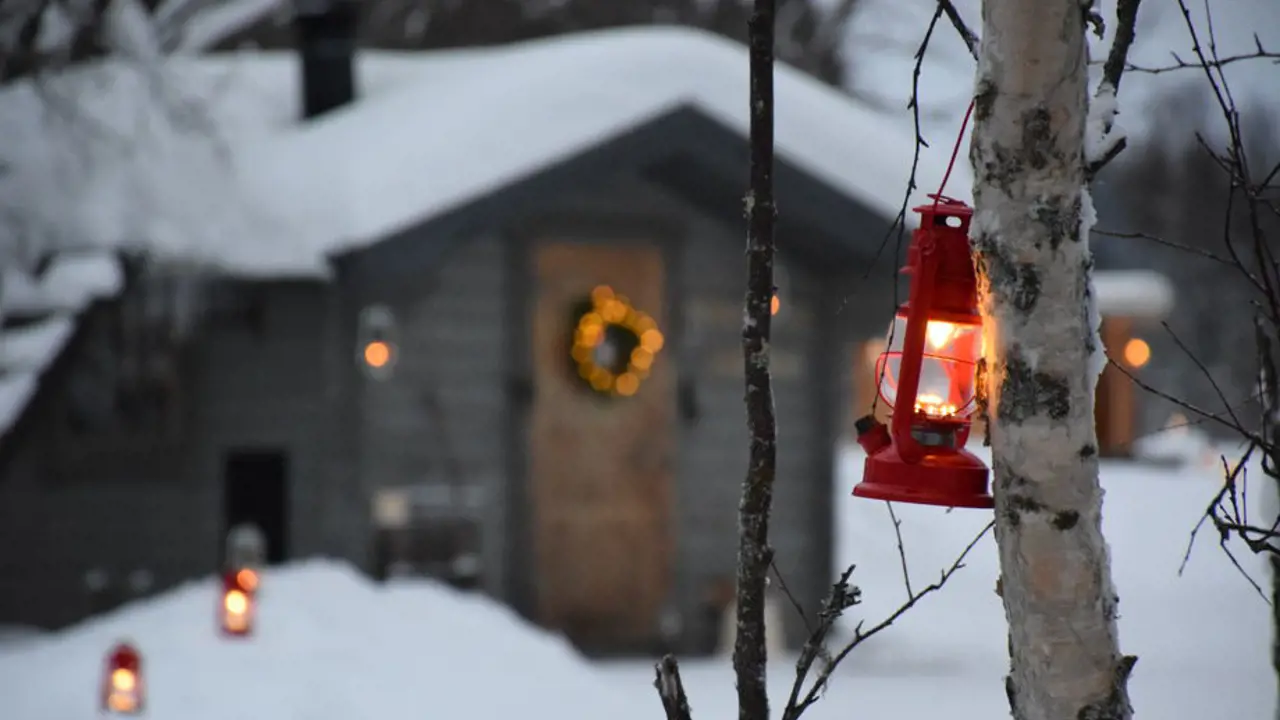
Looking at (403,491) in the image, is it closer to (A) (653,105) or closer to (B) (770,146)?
(A) (653,105)

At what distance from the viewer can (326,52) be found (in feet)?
44.8

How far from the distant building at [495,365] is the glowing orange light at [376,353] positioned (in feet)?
0.06

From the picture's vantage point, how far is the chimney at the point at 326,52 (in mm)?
13234

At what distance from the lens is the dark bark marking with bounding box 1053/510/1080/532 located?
311 centimetres

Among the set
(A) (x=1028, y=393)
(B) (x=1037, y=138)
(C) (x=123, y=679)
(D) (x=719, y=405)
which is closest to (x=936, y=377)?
(A) (x=1028, y=393)

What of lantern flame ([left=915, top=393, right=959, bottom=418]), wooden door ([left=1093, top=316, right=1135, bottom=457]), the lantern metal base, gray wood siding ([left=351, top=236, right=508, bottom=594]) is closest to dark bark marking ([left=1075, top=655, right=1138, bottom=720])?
the lantern metal base

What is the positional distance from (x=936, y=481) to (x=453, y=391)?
845 centimetres

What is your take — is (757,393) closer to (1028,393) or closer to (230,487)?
(1028,393)

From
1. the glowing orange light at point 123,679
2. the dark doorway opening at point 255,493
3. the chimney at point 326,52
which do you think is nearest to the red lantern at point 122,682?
the glowing orange light at point 123,679

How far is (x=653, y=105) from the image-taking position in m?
11.4

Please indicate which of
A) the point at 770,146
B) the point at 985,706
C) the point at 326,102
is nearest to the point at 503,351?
the point at 326,102

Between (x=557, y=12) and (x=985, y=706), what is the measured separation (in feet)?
56.7

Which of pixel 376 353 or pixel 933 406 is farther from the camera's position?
pixel 376 353

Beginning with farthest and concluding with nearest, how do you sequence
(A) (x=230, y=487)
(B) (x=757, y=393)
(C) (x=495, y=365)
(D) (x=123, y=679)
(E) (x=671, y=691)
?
1. (A) (x=230, y=487)
2. (C) (x=495, y=365)
3. (D) (x=123, y=679)
4. (B) (x=757, y=393)
5. (E) (x=671, y=691)
